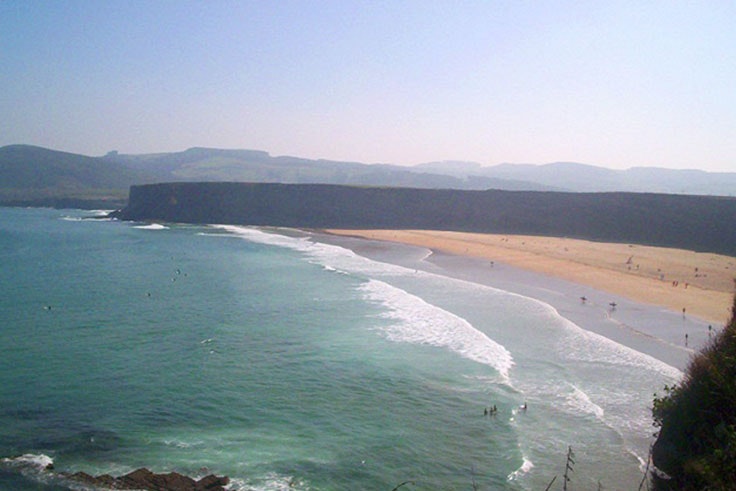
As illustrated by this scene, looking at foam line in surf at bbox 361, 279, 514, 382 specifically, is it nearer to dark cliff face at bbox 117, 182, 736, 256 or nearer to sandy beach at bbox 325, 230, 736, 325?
sandy beach at bbox 325, 230, 736, 325

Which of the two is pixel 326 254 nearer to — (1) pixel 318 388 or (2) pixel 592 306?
(2) pixel 592 306

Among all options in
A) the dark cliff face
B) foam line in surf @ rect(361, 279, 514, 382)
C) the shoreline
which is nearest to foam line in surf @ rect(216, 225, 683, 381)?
the shoreline

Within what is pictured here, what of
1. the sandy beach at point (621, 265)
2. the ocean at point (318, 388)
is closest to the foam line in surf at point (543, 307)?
the ocean at point (318, 388)

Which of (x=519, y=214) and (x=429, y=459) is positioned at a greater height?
(x=519, y=214)

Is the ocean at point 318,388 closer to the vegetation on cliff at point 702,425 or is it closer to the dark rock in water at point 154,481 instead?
the dark rock in water at point 154,481

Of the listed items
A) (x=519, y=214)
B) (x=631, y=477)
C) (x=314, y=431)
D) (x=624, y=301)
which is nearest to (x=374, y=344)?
(x=314, y=431)

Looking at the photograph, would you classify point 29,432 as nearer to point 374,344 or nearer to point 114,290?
point 374,344

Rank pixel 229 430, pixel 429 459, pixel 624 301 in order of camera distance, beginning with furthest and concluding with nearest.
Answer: pixel 624 301 → pixel 229 430 → pixel 429 459
